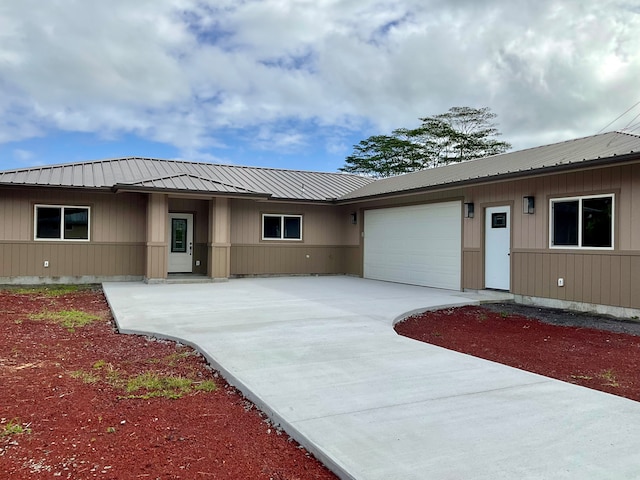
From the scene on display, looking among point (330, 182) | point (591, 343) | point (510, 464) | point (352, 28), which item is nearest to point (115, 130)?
point (330, 182)

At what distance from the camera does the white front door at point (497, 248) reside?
408 inches

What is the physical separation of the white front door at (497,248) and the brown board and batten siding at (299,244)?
5.44 meters

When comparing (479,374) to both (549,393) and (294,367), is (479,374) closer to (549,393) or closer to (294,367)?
(549,393)

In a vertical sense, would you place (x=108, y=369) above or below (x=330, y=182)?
below

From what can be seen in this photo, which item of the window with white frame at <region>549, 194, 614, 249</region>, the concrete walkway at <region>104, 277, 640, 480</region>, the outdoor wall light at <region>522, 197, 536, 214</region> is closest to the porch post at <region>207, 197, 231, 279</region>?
the concrete walkway at <region>104, 277, 640, 480</region>

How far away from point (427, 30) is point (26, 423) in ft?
50.4

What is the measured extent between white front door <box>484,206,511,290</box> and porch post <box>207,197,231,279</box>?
6.99m

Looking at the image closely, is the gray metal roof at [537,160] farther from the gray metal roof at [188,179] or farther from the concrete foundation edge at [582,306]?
the gray metal roof at [188,179]

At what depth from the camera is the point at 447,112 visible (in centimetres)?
3444

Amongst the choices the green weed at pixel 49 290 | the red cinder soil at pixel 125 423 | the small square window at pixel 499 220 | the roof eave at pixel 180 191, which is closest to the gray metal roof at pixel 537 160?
the small square window at pixel 499 220

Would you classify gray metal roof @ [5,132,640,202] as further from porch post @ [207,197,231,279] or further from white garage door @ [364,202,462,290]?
white garage door @ [364,202,462,290]

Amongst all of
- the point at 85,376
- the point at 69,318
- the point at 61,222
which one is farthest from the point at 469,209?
the point at 61,222

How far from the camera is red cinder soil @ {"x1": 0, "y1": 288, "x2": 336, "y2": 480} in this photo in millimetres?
2754

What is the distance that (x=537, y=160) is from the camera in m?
9.95
